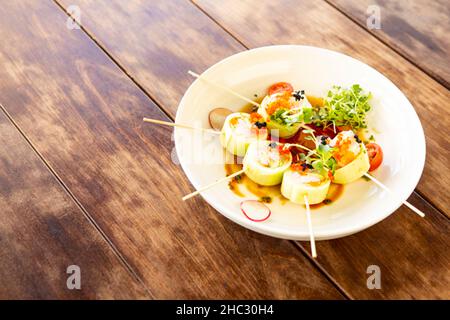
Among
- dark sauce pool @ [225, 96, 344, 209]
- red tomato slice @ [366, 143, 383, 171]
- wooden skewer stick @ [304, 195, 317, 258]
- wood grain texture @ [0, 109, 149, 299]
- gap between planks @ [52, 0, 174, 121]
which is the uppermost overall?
gap between planks @ [52, 0, 174, 121]

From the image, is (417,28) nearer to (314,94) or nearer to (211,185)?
(314,94)

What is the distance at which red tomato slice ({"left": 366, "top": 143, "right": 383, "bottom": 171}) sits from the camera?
169 centimetres

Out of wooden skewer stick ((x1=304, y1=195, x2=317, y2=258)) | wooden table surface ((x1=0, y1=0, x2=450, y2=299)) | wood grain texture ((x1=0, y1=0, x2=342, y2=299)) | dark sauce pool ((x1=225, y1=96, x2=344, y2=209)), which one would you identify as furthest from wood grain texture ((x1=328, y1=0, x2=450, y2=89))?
wood grain texture ((x1=0, y1=0, x2=342, y2=299))

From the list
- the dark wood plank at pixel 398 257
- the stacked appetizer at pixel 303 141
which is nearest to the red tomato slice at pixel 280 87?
the stacked appetizer at pixel 303 141

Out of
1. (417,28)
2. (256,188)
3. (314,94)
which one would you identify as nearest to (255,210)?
(256,188)

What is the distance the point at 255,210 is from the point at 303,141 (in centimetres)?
38

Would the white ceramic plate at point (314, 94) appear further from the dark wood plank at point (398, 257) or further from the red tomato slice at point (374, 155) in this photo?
the dark wood plank at point (398, 257)

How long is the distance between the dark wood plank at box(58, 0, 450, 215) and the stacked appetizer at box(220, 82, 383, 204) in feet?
1.15

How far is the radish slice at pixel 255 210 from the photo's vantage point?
1.52m

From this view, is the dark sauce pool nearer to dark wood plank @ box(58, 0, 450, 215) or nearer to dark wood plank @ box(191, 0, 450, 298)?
dark wood plank @ box(191, 0, 450, 298)

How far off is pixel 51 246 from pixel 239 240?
607 millimetres

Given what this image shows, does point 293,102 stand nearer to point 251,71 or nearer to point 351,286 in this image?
point 251,71

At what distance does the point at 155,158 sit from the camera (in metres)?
1.81
